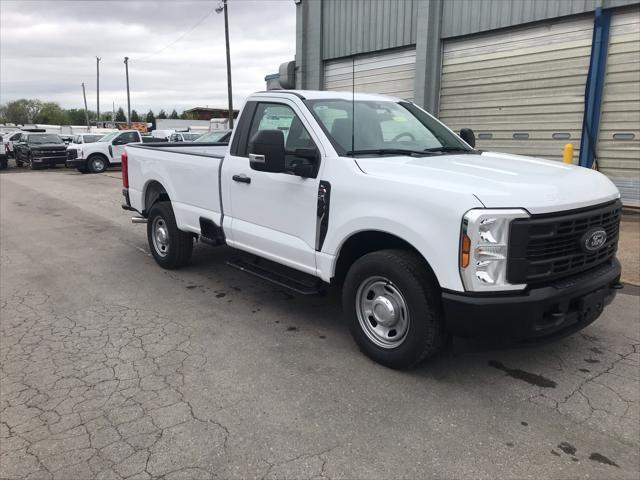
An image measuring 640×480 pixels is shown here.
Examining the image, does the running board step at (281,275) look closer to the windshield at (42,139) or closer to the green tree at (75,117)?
the windshield at (42,139)

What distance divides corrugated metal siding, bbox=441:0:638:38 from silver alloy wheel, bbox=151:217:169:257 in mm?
9072

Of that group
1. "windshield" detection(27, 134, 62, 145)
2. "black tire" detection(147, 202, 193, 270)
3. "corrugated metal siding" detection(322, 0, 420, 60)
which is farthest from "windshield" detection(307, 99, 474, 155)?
"windshield" detection(27, 134, 62, 145)

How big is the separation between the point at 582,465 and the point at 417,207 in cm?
168

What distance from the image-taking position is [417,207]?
3316 millimetres

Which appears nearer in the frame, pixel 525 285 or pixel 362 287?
pixel 525 285

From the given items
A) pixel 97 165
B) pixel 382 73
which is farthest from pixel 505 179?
pixel 97 165

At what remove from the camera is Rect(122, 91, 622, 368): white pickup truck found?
10.2 ft

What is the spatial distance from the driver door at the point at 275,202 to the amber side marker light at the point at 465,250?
52.9 inches

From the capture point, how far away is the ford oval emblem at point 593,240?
3.32 meters

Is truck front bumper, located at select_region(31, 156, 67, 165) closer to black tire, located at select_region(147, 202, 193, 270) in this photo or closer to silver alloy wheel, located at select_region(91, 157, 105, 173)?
silver alloy wheel, located at select_region(91, 157, 105, 173)

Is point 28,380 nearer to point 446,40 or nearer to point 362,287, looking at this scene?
point 362,287

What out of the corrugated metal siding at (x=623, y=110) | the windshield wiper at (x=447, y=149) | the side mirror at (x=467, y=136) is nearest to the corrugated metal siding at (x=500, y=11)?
the corrugated metal siding at (x=623, y=110)

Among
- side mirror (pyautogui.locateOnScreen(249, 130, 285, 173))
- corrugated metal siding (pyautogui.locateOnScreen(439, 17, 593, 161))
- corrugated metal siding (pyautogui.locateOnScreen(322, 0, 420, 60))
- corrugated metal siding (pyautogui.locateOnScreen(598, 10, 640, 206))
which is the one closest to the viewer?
side mirror (pyautogui.locateOnScreen(249, 130, 285, 173))

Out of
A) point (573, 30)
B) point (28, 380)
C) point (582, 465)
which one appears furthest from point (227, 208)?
point (573, 30)
